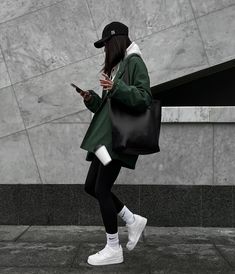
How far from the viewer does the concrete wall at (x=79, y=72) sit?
5.20 m

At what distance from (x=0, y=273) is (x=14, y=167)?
1.93m

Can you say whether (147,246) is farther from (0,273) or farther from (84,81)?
(84,81)

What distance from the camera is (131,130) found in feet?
11.6

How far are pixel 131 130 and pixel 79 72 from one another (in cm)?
199

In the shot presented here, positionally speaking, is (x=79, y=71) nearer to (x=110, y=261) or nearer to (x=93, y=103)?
(x=93, y=103)

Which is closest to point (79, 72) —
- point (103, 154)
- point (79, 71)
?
point (79, 71)

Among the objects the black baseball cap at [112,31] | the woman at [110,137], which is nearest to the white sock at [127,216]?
the woman at [110,137]

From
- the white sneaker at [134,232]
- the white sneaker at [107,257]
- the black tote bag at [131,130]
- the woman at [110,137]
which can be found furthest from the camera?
the white sneaker at [134,232]

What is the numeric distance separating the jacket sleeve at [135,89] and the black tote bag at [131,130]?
8 centimetres

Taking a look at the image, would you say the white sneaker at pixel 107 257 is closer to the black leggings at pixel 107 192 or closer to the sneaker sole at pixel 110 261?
the sneaker sole at pixel 110 261

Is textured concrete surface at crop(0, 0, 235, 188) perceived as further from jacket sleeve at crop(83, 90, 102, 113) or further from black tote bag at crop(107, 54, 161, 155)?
black tote bag at crop(107, 54, 161, 155)

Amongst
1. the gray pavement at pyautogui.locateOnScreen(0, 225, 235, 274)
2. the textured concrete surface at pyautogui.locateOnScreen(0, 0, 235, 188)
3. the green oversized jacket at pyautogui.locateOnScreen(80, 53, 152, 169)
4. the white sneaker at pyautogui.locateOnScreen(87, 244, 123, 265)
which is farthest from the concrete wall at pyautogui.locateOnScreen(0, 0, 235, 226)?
the white sneaker at pyautogui.locateOnScreen(87, 244, 123, 265)

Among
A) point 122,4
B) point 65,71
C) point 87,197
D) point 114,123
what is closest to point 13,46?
point 65,71

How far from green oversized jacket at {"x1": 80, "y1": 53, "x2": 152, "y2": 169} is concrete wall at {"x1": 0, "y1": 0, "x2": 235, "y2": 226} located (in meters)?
1.41
